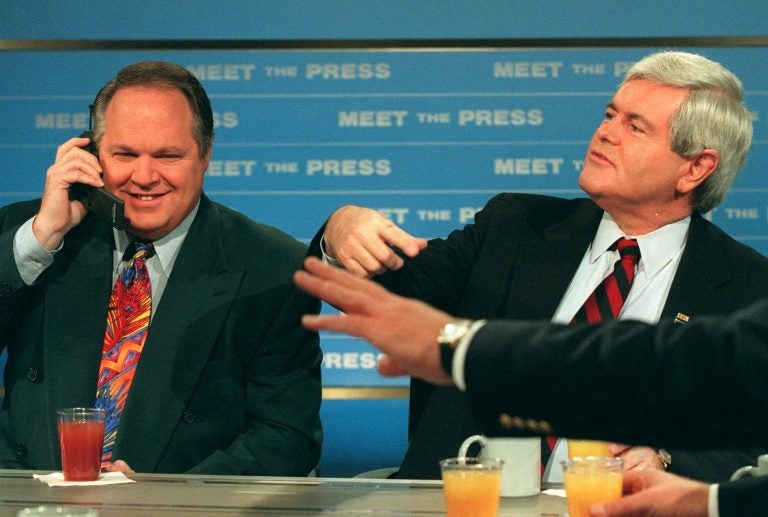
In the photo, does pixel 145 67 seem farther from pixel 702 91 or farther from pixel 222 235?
pixel 702 91

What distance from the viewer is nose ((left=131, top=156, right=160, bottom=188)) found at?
2727 mm

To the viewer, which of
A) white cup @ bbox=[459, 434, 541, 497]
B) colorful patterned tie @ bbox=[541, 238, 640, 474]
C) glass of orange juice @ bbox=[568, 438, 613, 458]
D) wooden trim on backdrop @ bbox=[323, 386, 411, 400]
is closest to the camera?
white cup @ bbox=[459, 434, 541, 497]

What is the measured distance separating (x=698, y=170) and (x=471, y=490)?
150cm

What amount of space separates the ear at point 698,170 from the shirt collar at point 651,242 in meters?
0.10

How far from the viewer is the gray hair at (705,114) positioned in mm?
2828

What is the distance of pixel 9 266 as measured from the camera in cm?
262

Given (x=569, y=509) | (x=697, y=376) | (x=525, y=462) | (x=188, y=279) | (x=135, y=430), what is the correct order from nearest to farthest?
(x=697, y=376) → (x=569, y=509) → (x=525, y=462) → (x=135, y=430) → (x=188, y=279)

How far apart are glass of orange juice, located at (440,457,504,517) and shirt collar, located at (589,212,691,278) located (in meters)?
1.20

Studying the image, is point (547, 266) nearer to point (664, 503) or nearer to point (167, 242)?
point (167, 242)

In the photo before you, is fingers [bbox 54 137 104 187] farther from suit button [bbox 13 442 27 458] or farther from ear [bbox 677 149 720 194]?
ear [bbox 677 149 720 194]

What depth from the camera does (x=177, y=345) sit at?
2664mm

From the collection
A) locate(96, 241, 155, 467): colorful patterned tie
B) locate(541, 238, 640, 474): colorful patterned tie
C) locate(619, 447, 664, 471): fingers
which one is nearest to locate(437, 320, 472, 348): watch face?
locate(619, 447, 664, 471): fingers

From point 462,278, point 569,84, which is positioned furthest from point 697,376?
point 569,84

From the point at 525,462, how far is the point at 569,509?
181 mm
